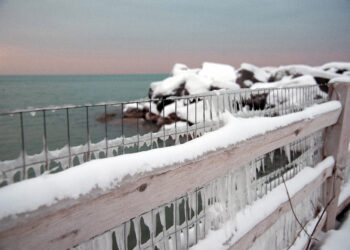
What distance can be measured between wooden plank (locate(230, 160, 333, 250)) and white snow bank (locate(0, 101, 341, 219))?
80cm

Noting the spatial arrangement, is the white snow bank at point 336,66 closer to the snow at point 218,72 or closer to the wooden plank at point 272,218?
the snow at point 218,72

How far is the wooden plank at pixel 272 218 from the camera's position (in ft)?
6.38

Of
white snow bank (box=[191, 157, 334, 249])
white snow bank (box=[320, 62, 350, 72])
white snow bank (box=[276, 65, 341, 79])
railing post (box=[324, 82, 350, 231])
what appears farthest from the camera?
white snow bank (box=[320, 62, 350, 72])

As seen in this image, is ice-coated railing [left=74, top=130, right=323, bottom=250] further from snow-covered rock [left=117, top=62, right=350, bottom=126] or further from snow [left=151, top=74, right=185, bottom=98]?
snow [left=151, top=74, right=185, bottom=98]

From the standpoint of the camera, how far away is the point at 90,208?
1.00 m

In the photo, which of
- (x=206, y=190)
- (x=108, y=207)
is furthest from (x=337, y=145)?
(x=108, y=207)

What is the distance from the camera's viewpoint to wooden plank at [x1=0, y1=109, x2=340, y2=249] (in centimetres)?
83

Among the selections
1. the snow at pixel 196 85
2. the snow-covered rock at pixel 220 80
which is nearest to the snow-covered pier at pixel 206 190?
the snow-covered rock at pixel 220 80

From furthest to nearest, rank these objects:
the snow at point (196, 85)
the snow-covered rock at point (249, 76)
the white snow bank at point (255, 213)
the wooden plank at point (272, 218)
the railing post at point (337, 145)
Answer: the snow-covered rock at point (249, 76), the snow at point (196, 85), the railing post at point (337, 145), the wooden plank at point (272, 218), the white snow bank at point (255, 213)

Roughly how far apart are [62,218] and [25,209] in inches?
5.6

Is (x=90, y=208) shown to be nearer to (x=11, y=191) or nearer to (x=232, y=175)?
(x=11, y=191)

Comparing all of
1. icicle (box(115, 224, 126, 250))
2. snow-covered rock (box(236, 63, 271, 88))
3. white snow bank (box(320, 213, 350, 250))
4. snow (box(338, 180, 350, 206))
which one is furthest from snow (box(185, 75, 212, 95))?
icicle (box(115, 224, 126, 250))

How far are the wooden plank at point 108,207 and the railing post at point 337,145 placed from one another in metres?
2.04

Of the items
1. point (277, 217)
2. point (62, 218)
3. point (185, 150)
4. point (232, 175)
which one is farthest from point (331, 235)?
point (62, 218)
